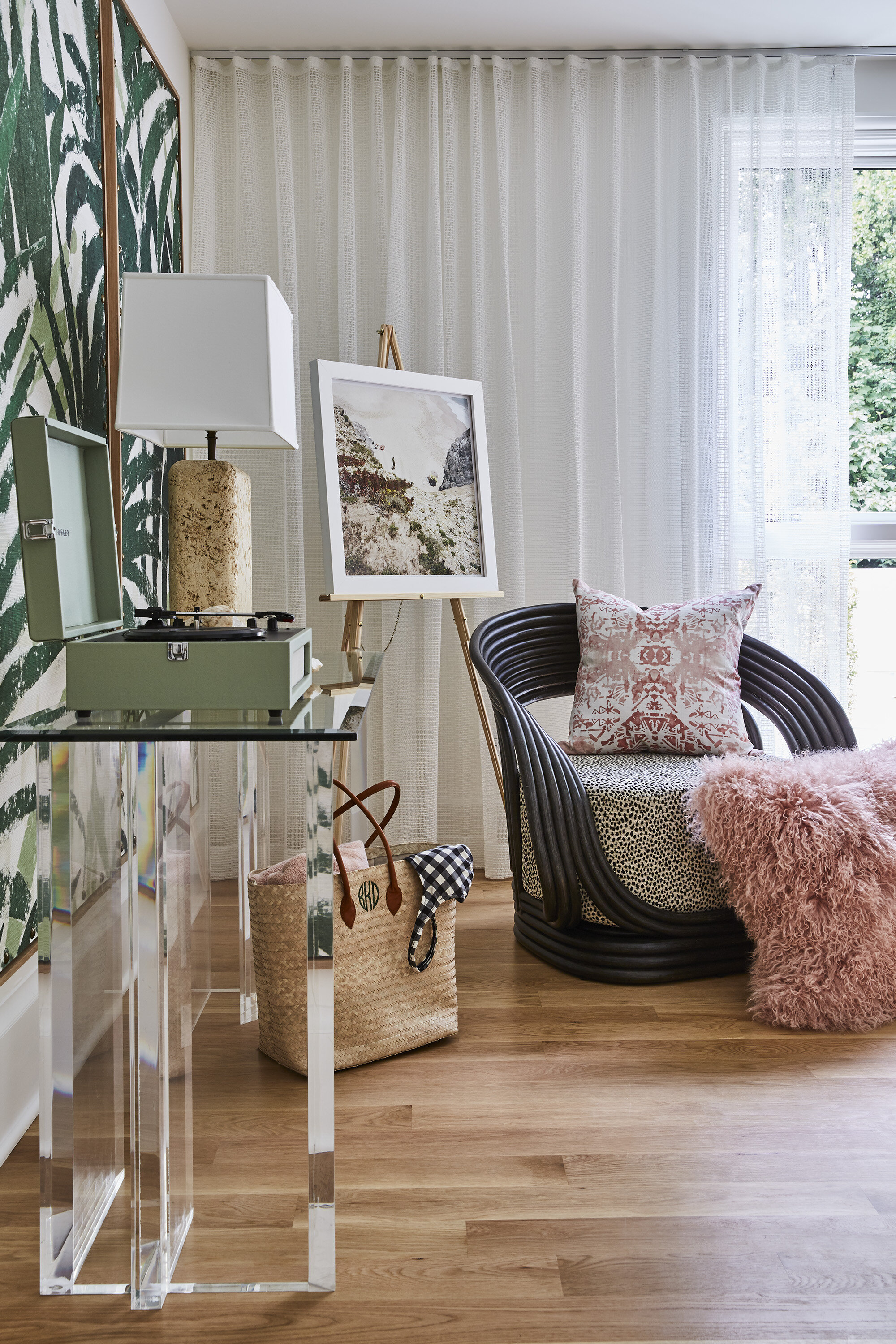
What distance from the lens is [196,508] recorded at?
2.26m

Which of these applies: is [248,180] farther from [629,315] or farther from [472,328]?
[629,315]

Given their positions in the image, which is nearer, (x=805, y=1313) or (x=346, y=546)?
(x=805, y=1313)

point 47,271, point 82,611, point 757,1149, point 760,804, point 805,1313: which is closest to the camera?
point 805,1313

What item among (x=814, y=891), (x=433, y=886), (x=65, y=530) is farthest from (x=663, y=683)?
(x=65, y=530)

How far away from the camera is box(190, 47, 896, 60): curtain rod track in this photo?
3.09m

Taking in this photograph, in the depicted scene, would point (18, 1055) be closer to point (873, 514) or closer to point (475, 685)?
point (475, 685)

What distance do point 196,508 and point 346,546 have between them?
21.1 inches

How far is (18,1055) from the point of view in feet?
5.62

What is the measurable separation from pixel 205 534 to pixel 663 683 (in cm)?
123

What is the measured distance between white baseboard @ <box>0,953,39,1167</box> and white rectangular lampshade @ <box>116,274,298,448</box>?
3.45 ft

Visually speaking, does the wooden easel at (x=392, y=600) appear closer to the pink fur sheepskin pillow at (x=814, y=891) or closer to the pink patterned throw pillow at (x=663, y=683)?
the pink patterned throw pillow at (x=663, y=683)

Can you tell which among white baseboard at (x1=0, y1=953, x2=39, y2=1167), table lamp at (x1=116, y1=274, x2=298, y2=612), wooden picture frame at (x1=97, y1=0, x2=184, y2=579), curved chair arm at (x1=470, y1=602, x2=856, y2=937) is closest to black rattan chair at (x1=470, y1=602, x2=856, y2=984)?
curved chair arm at (x1=470, y1=602, x2=856, y2=937)

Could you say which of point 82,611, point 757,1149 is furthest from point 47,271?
point 757,1149

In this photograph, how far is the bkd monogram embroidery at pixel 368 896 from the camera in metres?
1.91
